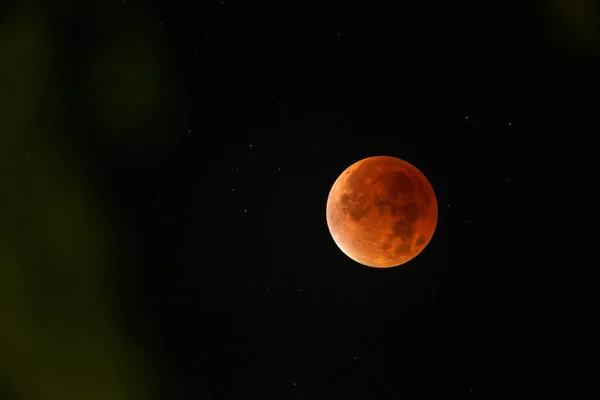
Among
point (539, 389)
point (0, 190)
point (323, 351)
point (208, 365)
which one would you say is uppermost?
point (0, 190)

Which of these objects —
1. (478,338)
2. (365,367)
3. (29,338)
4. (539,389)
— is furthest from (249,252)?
(539,389)

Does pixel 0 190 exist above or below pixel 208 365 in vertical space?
above

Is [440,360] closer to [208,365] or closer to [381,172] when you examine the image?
[208,365]

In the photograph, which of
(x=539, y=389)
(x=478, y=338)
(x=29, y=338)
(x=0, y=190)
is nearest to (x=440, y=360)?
(x=478, y=338)

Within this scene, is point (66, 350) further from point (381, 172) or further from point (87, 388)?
point (381, 172)

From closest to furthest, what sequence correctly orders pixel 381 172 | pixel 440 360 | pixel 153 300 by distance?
pixel 381 172 < pixel 153 300 < pixel 440 360

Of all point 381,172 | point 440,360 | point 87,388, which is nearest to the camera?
point 381,172

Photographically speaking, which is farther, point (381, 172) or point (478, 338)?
point (478, 338)
